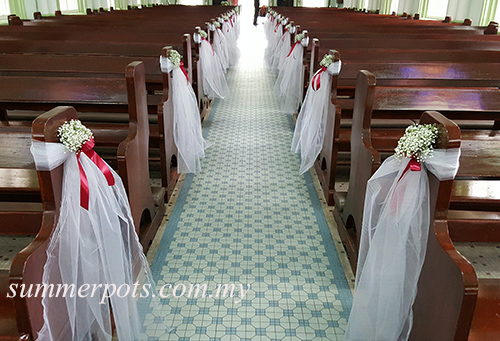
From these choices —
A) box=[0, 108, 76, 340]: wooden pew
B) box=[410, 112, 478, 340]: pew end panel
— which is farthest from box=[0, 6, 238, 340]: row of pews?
box=[410, 112, 478, 340]: pew end panel

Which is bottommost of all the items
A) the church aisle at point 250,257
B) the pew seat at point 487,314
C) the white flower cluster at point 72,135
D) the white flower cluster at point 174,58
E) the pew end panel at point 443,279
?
the church aisle at point 250,257

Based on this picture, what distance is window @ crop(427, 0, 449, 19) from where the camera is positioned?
32.3 feet

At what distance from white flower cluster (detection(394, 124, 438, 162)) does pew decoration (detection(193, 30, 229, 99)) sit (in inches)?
148

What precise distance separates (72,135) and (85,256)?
0.55 m

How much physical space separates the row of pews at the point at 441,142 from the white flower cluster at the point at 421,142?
0.15 ft

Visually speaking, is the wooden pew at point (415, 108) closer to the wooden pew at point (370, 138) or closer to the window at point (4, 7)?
the wooden pew at point (370, 138)

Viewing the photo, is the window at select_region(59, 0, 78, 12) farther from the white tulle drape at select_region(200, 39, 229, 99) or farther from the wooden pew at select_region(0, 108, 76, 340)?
the wooden pew at select_region(0, 108, 76, 340)

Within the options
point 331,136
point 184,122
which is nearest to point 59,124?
point 184,122

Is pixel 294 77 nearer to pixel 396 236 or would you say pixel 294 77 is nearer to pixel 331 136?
pixel 331 136

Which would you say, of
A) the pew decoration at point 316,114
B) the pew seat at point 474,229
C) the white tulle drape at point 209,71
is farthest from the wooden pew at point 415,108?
the white tulle drape at point 209,71

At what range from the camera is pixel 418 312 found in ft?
5.90

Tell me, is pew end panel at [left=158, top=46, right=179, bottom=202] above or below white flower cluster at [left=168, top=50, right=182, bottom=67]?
below

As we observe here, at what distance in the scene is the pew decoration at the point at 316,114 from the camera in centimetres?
344

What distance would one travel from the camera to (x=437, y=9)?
10.1 metres
